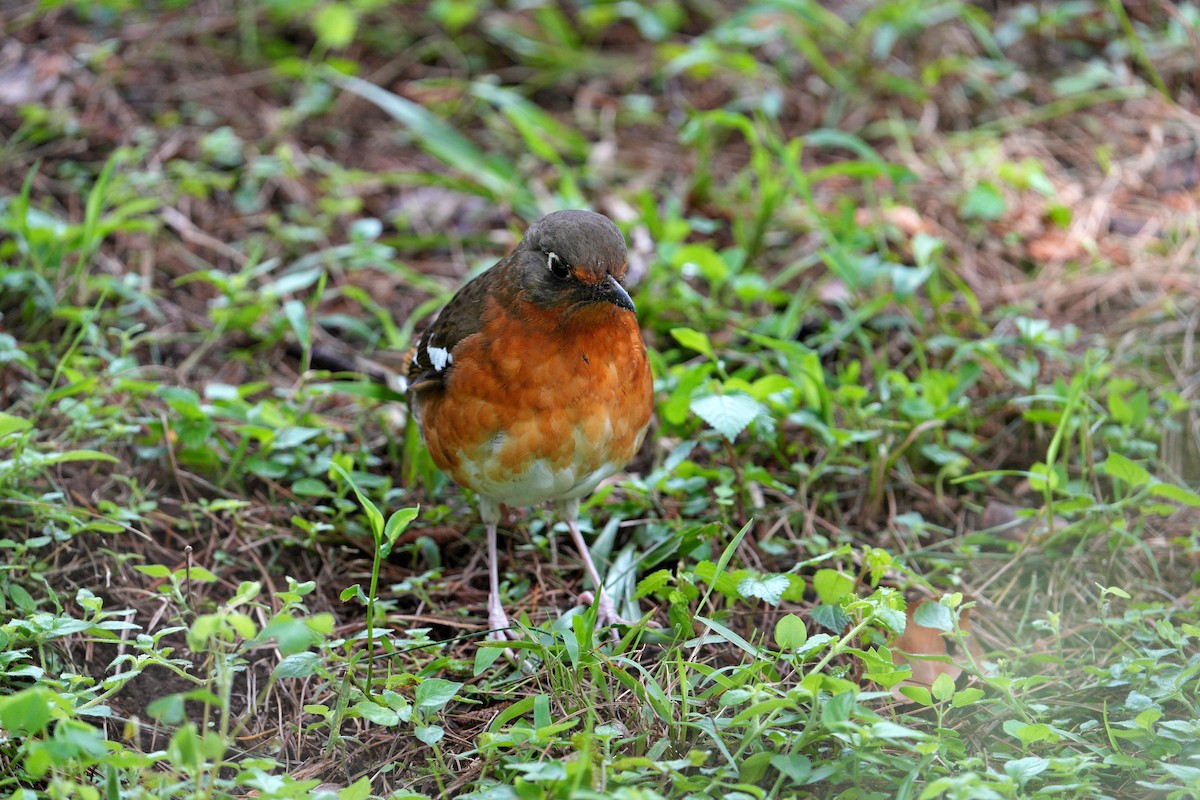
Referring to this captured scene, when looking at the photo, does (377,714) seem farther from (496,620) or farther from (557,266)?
(557,266)

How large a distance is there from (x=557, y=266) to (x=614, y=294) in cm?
24

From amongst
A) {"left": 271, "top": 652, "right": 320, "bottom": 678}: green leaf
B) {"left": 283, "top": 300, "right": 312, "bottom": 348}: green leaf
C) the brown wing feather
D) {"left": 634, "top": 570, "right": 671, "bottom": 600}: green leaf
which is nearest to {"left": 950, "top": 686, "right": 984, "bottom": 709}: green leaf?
{"left": 634, "top": 570, "right": 671, "bottom": 600}: green leaf

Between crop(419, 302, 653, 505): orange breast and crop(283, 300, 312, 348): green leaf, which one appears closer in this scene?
crop(419, 302, 653, 505): orange breast

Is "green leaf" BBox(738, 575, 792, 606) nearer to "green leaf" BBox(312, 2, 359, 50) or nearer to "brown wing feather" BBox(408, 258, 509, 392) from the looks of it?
"brown wing feather" BBox(408, 258, 509, 392)

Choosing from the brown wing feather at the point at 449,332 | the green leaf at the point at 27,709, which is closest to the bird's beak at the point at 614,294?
the brown wing feather at the point at 449,332

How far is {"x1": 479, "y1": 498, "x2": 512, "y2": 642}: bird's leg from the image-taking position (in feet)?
15.0

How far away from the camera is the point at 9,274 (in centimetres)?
576

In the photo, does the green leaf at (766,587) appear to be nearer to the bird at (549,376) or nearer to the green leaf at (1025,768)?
the bird at (549,376)

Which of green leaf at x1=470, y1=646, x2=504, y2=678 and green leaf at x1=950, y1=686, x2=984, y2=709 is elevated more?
green leaf at x1=950, y1=686, x2=984, y2=709

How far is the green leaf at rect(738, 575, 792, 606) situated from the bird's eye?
50.5 inches

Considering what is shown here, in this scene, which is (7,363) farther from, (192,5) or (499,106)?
(192,5)

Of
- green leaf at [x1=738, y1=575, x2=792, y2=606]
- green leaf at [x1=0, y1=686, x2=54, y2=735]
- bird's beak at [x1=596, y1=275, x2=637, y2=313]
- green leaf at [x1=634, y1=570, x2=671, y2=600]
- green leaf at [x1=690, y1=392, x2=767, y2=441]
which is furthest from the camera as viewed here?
green leaf at [x1=690, y1=392, x2=767, y2=441]

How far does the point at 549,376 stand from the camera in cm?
432

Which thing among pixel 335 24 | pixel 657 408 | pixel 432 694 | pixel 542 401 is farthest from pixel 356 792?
pixel 335 24
